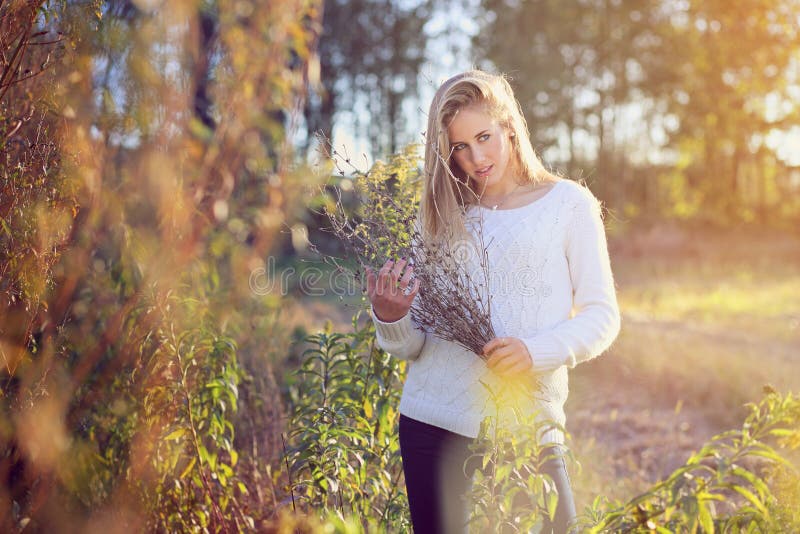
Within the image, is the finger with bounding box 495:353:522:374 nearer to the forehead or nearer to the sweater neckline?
the sweater neckline

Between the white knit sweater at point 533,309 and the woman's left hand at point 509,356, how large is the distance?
0.25 feet

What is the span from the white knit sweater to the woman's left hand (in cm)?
8

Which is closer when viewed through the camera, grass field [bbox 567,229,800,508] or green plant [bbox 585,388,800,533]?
green plant [bbox 585,388,800,533]

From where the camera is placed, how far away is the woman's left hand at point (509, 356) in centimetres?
195

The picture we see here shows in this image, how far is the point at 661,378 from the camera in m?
5.86

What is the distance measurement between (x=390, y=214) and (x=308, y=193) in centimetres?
31

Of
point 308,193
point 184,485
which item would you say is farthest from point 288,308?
point 308,193

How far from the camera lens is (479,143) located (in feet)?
7.51

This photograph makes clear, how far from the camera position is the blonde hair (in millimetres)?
2268

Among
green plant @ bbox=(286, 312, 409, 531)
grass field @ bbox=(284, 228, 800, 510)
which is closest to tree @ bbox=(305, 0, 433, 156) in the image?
grass field @ bbox=(284, 228, 800, 510)

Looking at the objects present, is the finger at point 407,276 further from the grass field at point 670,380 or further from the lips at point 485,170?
the grass field at point 670,380

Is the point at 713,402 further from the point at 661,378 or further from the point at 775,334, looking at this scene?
the point at 775,334

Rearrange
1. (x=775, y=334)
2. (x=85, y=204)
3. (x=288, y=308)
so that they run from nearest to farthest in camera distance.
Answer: (x=85, y=204) < (x=288, y=308) < (x=775, y=334)

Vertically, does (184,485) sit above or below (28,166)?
below
